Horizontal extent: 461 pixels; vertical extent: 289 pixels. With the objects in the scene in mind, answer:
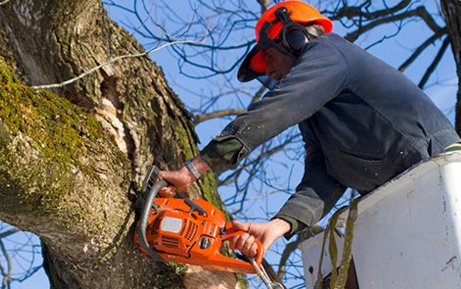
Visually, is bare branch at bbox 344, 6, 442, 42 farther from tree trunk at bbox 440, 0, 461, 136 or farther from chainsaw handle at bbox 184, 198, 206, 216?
chainsaw handle at bbox 184, 198, 206, 216

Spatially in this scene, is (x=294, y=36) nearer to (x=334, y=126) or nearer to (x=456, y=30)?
(x=334, y=126)

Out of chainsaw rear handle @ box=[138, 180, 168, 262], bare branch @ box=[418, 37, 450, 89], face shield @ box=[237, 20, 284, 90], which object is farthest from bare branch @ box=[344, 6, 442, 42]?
chainsaw rear handle @ box=[138, 180, 168, 262]

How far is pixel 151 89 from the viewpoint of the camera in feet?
10.2

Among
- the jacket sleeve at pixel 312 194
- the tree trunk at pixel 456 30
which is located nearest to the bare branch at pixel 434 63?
the tree trunk at pixel 456 30

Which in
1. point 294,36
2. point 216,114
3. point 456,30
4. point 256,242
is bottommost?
point 256,242

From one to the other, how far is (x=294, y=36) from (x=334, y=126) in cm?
51

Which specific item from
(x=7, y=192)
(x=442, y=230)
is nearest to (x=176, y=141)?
(x=7, y=192)

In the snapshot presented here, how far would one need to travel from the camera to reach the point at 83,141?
2.48 metres

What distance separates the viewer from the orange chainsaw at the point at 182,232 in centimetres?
251

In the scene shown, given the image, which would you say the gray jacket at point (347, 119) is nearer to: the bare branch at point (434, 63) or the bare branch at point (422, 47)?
the bare branch at point (434, 63)

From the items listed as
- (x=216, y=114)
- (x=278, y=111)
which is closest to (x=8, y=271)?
(x=216, y=114)

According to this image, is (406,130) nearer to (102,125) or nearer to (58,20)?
(102,125)

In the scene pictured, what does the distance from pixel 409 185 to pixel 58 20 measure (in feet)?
5.23

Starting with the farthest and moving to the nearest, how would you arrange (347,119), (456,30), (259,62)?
(456,30) < (259,62) < (347,119)
